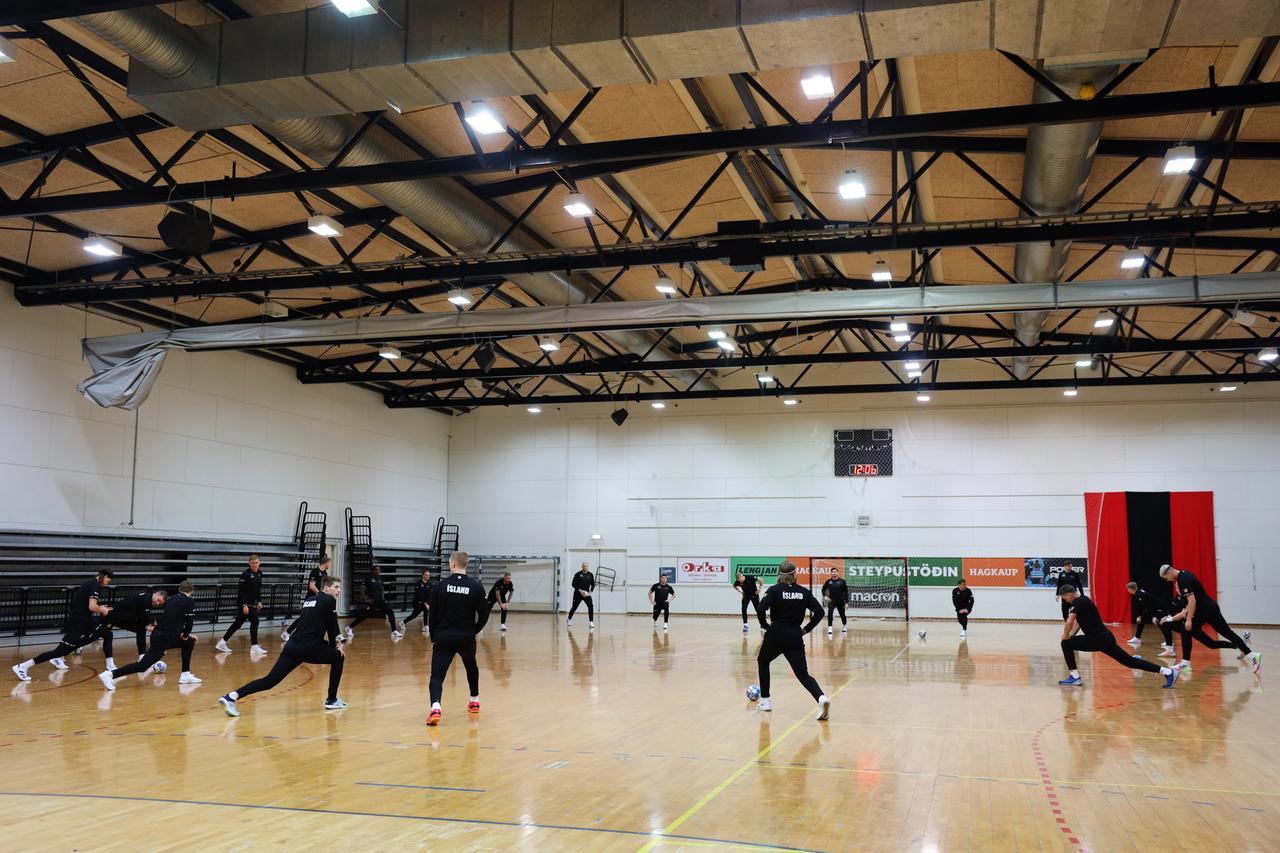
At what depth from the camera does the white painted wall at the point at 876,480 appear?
29688 millimetres

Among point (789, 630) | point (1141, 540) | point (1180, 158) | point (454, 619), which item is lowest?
point (789, 630)

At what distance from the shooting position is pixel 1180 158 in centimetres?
1204

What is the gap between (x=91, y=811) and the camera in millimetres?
6652

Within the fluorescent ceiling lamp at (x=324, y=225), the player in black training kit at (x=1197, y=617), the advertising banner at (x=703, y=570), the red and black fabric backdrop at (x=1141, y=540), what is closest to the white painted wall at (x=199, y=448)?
the advertising banner at (x=703, y=570)

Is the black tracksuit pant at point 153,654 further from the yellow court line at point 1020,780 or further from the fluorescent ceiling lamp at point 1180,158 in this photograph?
the fluorescent ceiling lamp at point 1180,158

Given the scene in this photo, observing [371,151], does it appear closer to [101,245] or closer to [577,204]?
[577,204]

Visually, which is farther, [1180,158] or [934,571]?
[934,571]

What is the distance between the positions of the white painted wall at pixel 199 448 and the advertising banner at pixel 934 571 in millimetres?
17102

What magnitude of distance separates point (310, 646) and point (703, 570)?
23.7 metres

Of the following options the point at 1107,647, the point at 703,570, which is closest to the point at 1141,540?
the point at 703,570

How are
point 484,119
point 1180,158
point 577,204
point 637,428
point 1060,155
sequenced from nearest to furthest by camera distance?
point 484,119
point 1180,158
point 1060,155
point 577,204
point 637,428

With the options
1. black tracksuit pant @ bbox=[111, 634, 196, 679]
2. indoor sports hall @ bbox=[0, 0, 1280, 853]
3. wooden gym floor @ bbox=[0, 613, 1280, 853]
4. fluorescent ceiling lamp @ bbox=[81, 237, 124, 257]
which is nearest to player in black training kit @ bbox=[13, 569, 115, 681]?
indoor sports hall @ bbox=[0, 0, 1280, 853]

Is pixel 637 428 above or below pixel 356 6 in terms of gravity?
below

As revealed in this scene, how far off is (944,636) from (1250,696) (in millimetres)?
11849
